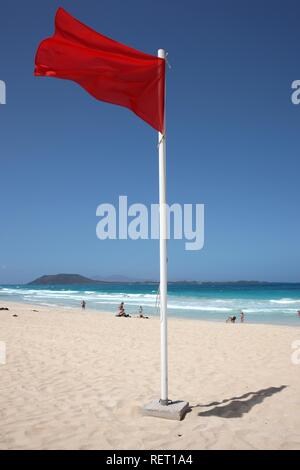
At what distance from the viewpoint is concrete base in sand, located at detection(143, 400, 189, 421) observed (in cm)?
530

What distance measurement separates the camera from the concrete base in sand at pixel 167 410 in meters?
5.30

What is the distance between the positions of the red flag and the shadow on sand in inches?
174

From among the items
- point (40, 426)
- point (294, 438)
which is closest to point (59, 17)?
point (40, 426)

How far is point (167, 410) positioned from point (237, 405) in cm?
142

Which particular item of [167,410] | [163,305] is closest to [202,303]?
[167,410]

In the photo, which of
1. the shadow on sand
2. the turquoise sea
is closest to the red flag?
the turquoise sea

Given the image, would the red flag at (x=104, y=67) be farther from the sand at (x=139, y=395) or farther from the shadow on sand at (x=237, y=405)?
the shadow on sand at (x=237, y=405)

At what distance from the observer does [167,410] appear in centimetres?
536

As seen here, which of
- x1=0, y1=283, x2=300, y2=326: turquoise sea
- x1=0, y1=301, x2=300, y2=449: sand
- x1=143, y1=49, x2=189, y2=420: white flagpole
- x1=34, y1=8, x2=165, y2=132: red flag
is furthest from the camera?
x1=0, y1=283, x2=300, y2=326: turquoise sea

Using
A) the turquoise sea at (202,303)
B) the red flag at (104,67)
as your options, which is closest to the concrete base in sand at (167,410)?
the turquoise sea at (202,303)

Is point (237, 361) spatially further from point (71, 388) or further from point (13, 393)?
point (13, 393)

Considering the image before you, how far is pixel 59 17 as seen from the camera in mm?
5164

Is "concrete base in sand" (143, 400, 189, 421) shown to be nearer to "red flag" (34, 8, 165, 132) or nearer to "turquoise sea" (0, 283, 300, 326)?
"turquoise sea" (0, 283, 300, 326)
